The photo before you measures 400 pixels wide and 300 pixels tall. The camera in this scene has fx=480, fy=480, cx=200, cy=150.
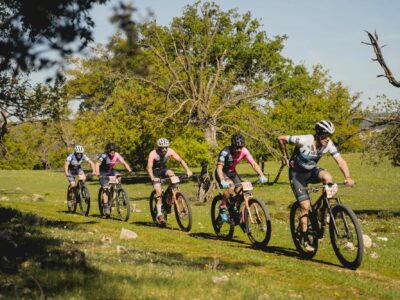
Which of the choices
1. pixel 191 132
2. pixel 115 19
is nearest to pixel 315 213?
pixel 115 19

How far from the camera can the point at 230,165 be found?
486 inches

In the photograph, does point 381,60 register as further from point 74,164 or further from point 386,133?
point 74,164

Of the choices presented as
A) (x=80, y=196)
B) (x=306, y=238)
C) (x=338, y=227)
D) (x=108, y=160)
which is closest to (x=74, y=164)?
(x=80, y=196)

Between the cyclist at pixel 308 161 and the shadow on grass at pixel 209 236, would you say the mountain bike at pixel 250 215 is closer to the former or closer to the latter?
the shadow on grass at pixel 209 236

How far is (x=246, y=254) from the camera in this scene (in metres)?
10.2

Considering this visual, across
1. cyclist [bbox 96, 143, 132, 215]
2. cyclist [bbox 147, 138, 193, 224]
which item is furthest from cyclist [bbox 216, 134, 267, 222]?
cyclist [bbox 96, 143, 132, 215]

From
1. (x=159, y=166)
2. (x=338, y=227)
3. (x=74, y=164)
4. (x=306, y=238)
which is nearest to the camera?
(x=338, y=227)

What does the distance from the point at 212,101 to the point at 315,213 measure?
21.5 m

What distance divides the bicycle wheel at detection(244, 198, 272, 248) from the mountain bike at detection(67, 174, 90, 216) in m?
8.97

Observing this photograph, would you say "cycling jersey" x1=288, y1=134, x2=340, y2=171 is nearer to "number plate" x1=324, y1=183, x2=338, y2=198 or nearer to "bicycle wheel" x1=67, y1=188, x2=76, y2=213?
"number plate" x1=324, y1=183, x2=338, y2=198

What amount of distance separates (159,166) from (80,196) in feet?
18.7

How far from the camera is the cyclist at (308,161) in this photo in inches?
382

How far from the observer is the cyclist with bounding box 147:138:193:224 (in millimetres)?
14484

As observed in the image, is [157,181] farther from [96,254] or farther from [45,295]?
[45,295]
